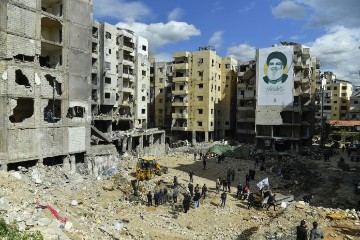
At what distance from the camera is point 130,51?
2494 inches

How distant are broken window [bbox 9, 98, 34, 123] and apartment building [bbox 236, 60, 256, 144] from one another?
46.1 meters

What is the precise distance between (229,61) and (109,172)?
4972cm

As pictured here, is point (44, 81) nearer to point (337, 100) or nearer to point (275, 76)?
point (275, 76)

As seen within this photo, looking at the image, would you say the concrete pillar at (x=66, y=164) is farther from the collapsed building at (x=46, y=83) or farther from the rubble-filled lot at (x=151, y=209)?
the rubble-filled lot at (x=151, y=209)

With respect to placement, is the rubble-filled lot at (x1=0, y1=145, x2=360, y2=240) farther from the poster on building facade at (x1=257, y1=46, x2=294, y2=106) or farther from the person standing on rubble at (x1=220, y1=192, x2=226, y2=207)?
the poster on building facade at (x1=257, y1=46, x2=294, y2=106)

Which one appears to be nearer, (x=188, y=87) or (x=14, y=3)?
(x=14, y=3)

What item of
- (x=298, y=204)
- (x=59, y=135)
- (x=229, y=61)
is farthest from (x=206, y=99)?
(x=298, y=204)

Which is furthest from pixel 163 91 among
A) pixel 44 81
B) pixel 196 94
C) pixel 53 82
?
pixel 44 81

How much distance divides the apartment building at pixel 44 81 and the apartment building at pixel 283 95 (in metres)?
36.8

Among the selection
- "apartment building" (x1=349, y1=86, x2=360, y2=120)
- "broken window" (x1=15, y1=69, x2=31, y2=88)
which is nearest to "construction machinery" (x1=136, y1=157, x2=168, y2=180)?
"broken window" (x1=15, y1=69, x2=31, y2=88)

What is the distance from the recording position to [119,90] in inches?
2427

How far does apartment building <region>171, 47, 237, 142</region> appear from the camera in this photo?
233 feet

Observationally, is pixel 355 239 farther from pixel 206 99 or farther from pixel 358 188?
pixel 206 99

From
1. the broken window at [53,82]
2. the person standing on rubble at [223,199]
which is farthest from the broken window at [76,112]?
the person standing on rubble at [223,199]
